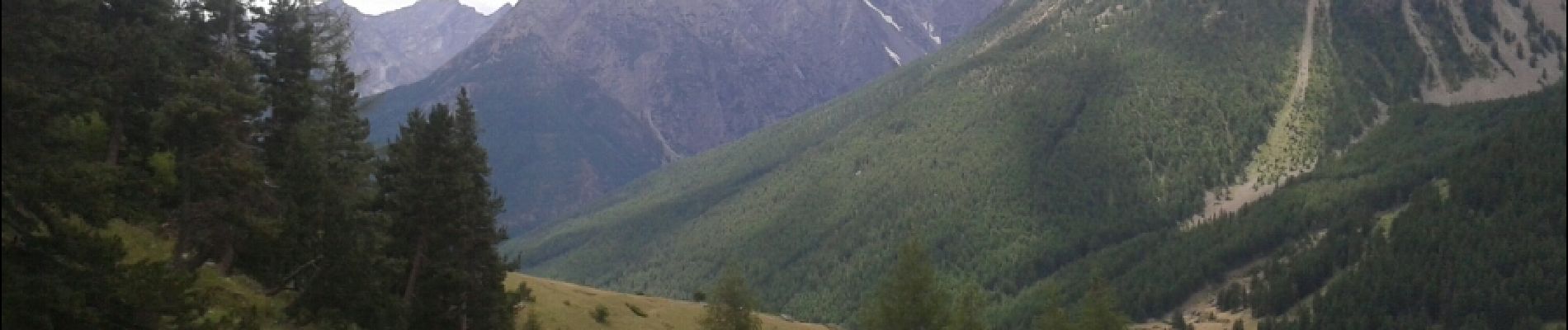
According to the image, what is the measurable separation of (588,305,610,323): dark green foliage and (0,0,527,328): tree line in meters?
12.5

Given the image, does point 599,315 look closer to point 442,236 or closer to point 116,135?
point 442,236

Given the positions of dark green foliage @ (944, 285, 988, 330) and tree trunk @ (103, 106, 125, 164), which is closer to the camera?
tree trunk @ (103, 106, 125, 164)

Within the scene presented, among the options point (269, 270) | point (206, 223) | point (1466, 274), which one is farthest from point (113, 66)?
point (1466, 274)

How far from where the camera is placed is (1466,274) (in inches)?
5192

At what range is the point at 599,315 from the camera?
5934 cm

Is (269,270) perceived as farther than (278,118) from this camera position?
No

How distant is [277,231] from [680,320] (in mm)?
40310

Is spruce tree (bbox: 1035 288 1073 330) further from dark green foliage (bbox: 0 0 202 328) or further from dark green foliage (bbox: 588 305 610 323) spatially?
dark green foliage (bbox: 0 0 202 328)

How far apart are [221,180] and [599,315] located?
29183mm

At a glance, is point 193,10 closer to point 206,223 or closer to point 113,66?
point 113,66

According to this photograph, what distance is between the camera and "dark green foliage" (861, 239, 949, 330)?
2314 inches

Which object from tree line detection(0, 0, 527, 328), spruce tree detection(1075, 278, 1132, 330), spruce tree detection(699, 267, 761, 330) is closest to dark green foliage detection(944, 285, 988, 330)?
spruce tree detection(1075, 278, 1132, 330)

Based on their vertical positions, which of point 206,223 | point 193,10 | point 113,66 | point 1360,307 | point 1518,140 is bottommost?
point 1360,307

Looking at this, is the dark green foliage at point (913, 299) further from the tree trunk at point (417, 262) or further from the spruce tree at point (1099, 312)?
the tree trunk at point (417, 262)
